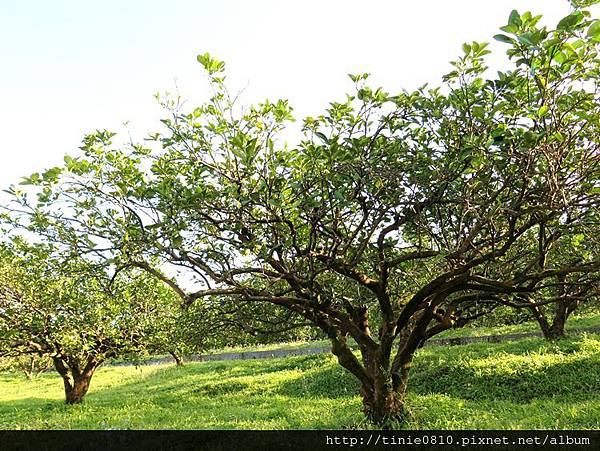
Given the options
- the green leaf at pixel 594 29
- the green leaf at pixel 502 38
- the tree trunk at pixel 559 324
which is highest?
the green leaf at pixel 502 38

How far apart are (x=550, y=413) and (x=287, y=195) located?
814cm

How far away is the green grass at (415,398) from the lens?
393 inches

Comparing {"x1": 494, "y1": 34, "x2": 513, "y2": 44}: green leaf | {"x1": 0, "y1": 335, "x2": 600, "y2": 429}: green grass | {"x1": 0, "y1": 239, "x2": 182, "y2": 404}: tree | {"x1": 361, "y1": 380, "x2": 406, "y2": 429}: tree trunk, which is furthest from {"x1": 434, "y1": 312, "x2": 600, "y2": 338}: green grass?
{"x1": 494, "y1": 34, "x2": 513, "y2": 44}: green leaf

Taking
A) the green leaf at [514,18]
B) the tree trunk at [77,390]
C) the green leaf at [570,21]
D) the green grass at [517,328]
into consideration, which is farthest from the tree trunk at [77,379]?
the green leaf at [570,21]

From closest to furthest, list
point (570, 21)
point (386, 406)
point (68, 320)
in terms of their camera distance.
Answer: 1. point (570, 21)
2. point (386, 406)
3. point (68, 320)

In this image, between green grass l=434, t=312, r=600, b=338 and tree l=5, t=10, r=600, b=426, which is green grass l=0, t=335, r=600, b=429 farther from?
green grass l=434, t=312, r=600, b=338

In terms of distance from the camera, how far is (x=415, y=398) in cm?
1254

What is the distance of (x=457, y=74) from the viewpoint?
5.33 meters

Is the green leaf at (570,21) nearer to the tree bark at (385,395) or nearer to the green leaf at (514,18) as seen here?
the green leaf at (514,18)

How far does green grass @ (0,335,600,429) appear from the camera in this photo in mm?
9977

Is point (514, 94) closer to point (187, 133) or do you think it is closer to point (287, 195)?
point (287, 195)

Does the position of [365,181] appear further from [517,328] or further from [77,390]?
[517,328]

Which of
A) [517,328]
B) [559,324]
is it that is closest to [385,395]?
[559,324]

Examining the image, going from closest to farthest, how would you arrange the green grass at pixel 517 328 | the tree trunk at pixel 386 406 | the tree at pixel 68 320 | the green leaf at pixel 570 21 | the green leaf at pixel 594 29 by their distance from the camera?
the green leaf at pixel 570 21 < the green leaf at pixel 594 29 < the tree trunk at pixel 386 406 < the tree at pixel 68 320 < the green grass at pixel 517 328
